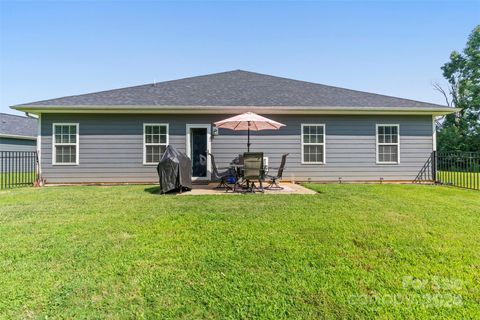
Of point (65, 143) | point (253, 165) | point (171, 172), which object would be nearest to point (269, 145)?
point (253, 165)

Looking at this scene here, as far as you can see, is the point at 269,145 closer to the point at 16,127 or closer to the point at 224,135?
the point at 224,135

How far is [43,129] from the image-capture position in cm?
880

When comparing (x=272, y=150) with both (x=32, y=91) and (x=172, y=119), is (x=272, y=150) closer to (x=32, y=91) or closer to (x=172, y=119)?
(x=172, y=119)

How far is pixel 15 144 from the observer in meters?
17.7

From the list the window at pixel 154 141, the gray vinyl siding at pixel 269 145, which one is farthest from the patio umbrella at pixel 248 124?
the window at pixel 154 141

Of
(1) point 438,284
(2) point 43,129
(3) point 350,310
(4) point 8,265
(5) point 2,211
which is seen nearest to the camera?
(3) point 350,310

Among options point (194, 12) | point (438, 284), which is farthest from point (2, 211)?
point (194, 12)

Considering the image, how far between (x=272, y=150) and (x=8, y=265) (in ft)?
25.5

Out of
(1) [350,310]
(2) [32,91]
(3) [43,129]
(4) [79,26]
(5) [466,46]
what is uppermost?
(5) [466,46]

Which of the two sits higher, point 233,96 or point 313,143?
point 233,96

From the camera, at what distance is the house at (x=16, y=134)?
16969 mm

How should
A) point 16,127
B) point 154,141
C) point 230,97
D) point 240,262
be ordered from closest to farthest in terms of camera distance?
point 240,262 < point 154,141 < point 230,97 < point 16,127

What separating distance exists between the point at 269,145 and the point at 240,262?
6.89 meters

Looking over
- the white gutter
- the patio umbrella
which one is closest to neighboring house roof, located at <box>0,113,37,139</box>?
the white gutter
